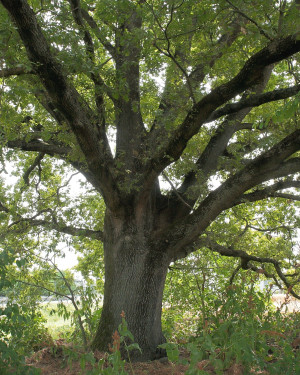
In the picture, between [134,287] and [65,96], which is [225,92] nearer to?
[65,96]

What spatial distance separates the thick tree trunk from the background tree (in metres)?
0.02

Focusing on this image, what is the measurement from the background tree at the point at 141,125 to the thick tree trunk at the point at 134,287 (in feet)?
0.06

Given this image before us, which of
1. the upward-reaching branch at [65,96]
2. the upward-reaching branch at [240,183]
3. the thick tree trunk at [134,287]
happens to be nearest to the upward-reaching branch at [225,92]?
the upward-reaching branch at [65,96]

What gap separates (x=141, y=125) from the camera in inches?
294

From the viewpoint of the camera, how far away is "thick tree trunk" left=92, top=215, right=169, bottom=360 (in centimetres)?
596

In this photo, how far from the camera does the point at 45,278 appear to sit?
21.6 ft

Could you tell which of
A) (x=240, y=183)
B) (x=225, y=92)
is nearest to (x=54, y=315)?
(x=240, y=183)

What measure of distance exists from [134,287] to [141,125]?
10.7 ft

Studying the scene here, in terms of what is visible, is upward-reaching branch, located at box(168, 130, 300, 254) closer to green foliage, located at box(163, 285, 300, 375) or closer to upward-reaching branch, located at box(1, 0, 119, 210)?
upward-reaching branch, located at box(1, 0, 119, 210)

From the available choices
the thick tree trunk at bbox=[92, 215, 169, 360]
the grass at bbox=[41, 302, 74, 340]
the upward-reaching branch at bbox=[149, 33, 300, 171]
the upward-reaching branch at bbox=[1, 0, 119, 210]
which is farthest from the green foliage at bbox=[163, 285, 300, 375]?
the upward-reaching branch at bbox=[1, 0, 119, 210]

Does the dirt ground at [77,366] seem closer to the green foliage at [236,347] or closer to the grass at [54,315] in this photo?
the grass at [54,315]

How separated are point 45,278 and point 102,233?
1.48m

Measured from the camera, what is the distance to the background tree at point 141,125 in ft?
16.8

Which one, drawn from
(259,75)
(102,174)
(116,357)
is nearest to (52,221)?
(102,174)
